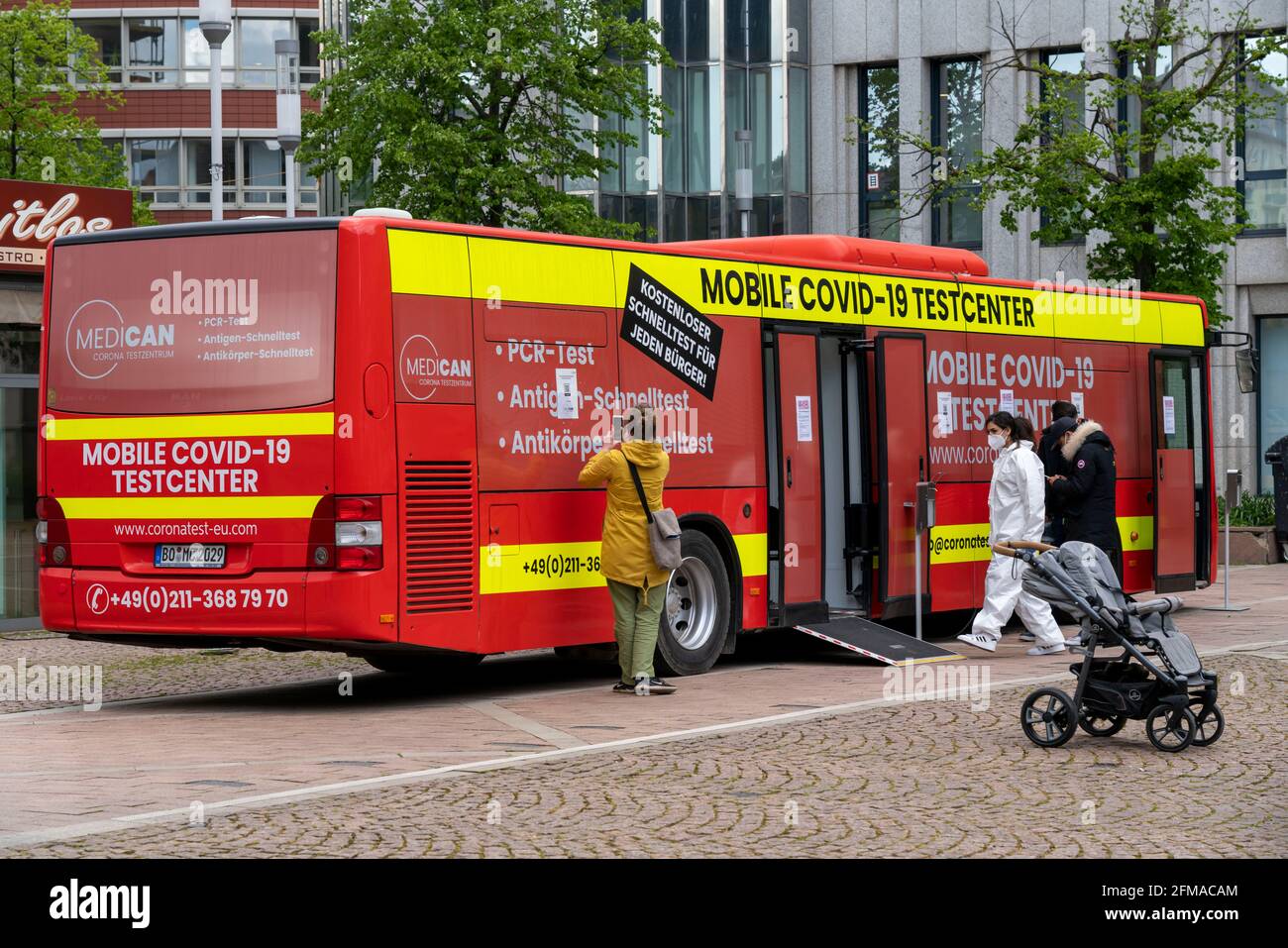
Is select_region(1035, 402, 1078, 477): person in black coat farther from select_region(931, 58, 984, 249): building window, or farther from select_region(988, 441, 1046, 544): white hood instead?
select_region(931, 58, 984, 249): building window

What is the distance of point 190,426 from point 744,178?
26169 millimetres

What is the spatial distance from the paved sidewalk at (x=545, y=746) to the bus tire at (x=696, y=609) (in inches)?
9.4

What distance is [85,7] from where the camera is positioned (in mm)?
61406

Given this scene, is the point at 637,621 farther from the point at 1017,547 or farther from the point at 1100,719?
the point at 1100,719

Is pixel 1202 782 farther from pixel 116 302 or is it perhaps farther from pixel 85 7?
pixel 85 7

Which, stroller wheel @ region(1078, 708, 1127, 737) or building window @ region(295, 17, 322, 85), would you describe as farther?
building window @ region(295, 17, 322, 85)

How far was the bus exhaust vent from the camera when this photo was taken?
40.8ft

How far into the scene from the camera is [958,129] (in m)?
41.1

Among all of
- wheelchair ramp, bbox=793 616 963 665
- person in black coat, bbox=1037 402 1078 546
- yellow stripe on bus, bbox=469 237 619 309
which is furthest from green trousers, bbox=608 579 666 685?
person in black coat, bbox=1037 402 1078 546

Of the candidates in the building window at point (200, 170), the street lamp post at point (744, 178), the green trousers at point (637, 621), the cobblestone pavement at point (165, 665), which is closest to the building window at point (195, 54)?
the building window at point (200, 170)

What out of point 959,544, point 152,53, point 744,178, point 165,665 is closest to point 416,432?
point 165,665

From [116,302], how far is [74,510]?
52.5 inches

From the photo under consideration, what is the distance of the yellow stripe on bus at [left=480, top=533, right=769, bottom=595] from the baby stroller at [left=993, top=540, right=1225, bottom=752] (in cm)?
349
